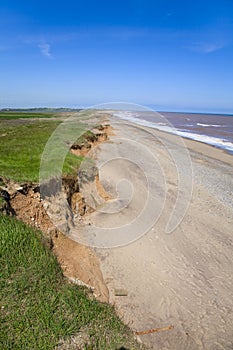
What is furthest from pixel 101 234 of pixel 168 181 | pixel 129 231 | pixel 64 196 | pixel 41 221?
pixel 168 181

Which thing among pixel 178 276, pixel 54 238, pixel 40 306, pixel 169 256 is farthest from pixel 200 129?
pixel 40 306

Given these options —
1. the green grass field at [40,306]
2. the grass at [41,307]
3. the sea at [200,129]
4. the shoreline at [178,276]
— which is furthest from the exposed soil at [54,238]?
the sea at [200,129]

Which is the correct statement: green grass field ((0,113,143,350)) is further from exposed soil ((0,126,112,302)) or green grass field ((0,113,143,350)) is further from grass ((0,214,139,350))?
exposed soil ((0,126,112,302))

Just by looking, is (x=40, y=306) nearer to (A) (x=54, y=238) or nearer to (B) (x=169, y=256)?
(A) (x=54, y=238)

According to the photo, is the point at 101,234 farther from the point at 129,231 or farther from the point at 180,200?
the point at 180,200

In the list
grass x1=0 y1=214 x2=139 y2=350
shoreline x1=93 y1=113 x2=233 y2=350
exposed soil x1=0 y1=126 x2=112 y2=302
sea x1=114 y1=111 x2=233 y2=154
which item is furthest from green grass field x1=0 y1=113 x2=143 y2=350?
sea x1=114 y1=111 x2=233 y2=154

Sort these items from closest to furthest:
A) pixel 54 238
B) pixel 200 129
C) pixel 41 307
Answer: pixel 41 307 < pixel 54 238 < pixel 200 129
